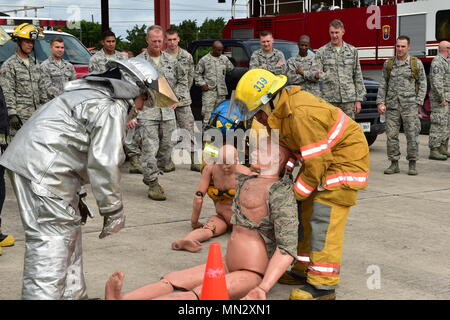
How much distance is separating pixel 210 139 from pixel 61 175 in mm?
2831

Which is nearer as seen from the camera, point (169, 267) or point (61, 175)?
point (61, 175)

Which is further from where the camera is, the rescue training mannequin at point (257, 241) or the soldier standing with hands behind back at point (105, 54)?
the soldier standing with hands behind back at point (105, 54)

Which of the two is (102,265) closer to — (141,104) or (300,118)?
(141,104)

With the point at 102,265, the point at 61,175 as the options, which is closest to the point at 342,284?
the point at 102,265

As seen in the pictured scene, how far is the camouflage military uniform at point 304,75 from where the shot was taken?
10.1 m

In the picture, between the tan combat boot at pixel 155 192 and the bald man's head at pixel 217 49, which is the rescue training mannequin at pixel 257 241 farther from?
the bald man's head at pixel 217 49

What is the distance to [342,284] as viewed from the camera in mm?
4770

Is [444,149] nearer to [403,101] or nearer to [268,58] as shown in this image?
[403,101]

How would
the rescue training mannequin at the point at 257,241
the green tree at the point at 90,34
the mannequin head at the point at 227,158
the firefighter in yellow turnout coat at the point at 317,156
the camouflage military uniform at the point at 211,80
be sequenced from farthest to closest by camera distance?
the green tree at the point at 90,34 → the camouflage military uniform at the point at 211,80 → the mannequin head at the point at 227,158 → the firefighter in yellow turnout coat at the point at 317,156 → the rescue training mannequin at the point at 257,241

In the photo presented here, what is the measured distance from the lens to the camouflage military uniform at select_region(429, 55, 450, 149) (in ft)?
36.3

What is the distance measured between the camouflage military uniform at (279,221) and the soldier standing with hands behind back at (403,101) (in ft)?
18.5

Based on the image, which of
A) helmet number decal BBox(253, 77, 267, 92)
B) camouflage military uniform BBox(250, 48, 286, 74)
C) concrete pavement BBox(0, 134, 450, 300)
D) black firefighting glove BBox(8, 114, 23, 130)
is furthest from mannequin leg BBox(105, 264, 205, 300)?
camouflage military uniform BBox(250, 48, 286, 74)

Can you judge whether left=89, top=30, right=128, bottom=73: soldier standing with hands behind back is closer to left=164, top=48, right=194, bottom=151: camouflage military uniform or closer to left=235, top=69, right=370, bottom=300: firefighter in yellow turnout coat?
left=164, top=48, right=194, bottom=151: camouflage military uniform

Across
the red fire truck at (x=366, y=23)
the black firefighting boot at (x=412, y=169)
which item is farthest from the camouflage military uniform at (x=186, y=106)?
the red fire truck at (x=366, y=23)
